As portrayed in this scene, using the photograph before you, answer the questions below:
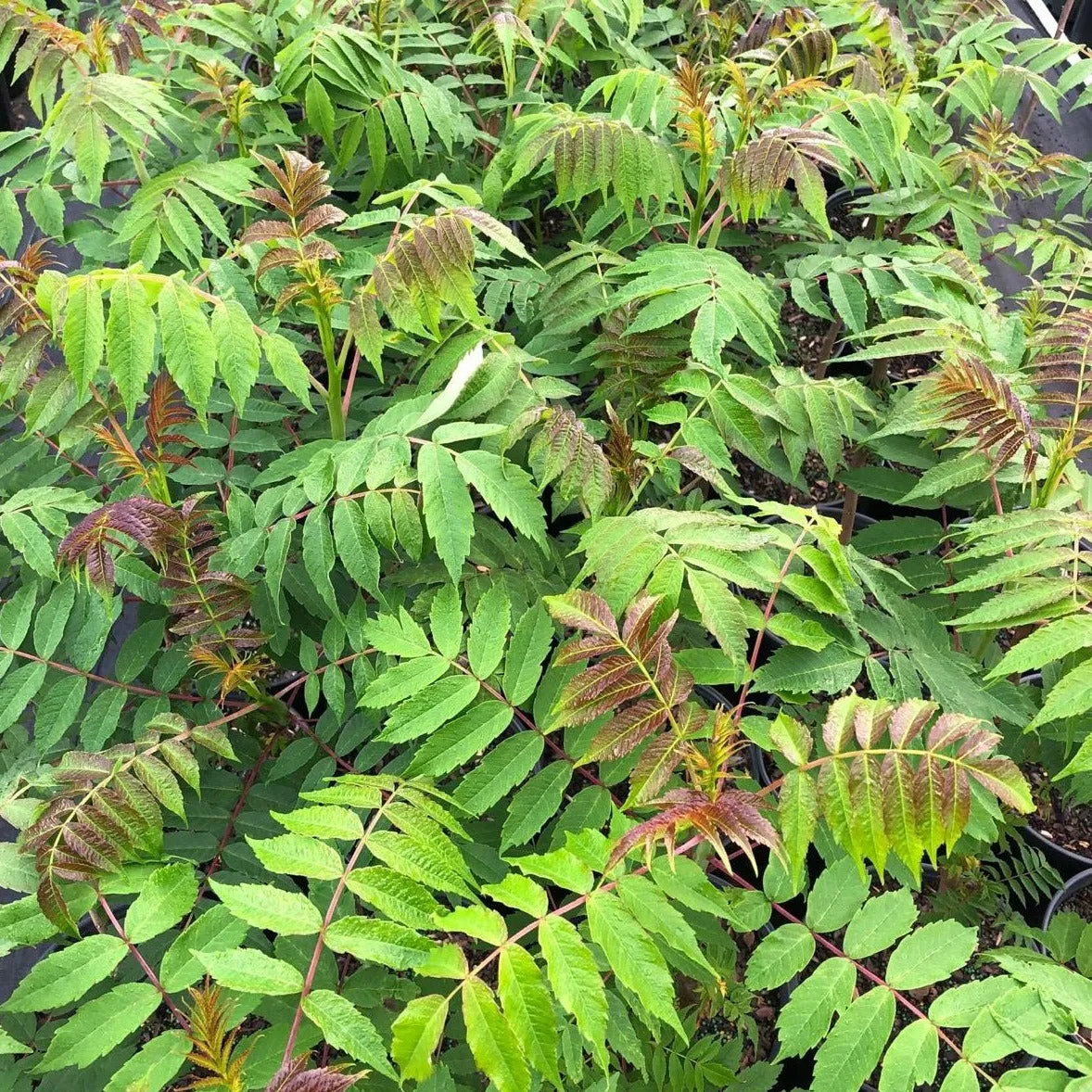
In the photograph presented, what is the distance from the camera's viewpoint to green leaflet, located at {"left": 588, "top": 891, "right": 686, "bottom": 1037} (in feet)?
3.50

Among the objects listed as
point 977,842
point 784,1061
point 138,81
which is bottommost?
point 784,1061

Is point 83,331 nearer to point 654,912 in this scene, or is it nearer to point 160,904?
point 160,904

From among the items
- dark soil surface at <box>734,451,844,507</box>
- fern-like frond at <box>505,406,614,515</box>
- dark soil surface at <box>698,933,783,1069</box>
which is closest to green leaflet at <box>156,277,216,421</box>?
fern-like frond at <box>505,406,614,515</box>

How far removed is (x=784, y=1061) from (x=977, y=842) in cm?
74

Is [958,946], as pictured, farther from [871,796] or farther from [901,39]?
[901,39]

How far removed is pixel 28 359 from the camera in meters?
1.59

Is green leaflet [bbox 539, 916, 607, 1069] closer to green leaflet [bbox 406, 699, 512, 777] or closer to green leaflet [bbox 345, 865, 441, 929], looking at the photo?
green leaflet [bbox 345, 865, 441, 929]

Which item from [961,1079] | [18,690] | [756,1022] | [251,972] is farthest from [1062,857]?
[18,690]

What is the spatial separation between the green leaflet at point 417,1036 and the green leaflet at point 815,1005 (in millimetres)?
463

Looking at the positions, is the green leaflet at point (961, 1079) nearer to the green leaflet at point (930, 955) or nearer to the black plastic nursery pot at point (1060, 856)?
the green leaflet at point (930, 955)

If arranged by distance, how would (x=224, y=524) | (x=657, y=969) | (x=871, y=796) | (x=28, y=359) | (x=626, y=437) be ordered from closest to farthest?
(x=657, y=969) → (x=871, y=796) → (x=28, y=359) → (x=626, y=437) → (x=224, y=524)

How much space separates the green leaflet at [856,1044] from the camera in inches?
45.9

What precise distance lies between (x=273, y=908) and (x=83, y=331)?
0.95m

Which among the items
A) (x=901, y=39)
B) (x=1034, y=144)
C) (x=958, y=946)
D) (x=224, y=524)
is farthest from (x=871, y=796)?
(x=1034, y=144)
